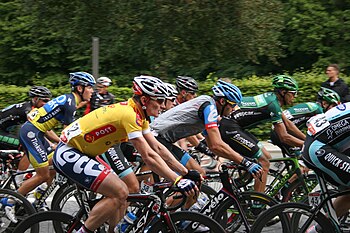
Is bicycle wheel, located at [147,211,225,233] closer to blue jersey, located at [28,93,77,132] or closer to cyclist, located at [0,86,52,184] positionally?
blue jersey, located at [28,93,77,132]

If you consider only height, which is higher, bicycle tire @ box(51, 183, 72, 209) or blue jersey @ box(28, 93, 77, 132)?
blue jersey @ box(28, 93, 77, 132)

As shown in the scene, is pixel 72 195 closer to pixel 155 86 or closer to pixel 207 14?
pixel 155 86

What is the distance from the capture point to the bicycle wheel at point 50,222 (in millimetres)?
6836

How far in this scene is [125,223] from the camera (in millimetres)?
7070

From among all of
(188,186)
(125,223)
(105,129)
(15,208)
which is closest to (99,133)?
(105,129)

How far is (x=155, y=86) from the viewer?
23.1 ft

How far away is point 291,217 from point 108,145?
1.78m

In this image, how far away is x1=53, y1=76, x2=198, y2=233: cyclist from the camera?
6.78 meters

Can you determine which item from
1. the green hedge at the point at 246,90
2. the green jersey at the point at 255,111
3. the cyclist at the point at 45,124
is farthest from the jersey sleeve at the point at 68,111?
the green hedge at the point at 246,90

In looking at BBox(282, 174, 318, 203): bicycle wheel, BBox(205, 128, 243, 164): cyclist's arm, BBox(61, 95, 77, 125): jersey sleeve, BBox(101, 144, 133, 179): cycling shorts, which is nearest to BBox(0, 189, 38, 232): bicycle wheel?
BBox(101, 144, 133, 179): cycling shorts

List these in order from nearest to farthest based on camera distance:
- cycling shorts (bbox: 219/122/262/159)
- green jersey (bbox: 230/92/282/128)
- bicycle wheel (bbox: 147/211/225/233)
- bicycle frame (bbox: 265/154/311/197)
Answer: bicycle wheel (bbox: 147/211/225/233)
bicycle frame (bbox: 265/154/311/197)
cycling shorts (bbox: 219/122/262/159)
green jersey (bbox: 230/92/282/128)

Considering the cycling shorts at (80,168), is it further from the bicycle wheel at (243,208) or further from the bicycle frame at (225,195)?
the bicycle wheel at (243,208)

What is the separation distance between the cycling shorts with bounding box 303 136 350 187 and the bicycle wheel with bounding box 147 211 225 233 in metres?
1.13

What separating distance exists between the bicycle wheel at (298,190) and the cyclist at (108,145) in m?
2.69
